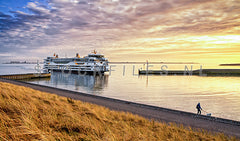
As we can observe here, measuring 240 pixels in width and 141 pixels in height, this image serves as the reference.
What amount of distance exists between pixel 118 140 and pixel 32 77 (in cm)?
5675

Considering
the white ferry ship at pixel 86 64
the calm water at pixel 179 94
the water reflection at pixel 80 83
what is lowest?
the water reflection at pixel 80 83

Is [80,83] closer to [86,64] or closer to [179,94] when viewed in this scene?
[179,94]

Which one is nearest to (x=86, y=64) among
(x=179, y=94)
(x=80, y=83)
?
(x=80, y=83)

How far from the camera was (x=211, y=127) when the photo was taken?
920 centimetres

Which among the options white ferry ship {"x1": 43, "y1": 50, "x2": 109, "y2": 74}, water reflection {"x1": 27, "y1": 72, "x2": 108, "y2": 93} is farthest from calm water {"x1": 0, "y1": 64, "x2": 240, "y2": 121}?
white ferry ship {"x1": 43, "y1": 50, "x2": 109, "y2": 74}

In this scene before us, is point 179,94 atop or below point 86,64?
below

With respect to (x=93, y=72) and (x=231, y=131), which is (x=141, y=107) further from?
(x=93, y=72)

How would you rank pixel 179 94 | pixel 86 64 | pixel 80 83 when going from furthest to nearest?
pixel 86 64, pixel 80 83, pixel 179 94

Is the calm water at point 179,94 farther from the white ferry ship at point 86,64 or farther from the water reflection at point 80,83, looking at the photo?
the white ferry ship at point 86,64

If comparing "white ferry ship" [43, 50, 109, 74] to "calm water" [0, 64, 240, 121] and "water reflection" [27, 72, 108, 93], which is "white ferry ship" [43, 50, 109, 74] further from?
"calm water" [0, 64, 240, 121]

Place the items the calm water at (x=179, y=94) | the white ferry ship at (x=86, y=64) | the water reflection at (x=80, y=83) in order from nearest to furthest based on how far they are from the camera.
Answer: the calm water at (x=179, y=94) → the water reflection at (x=80, y=83) → the white ferry ship at (x=86, y=64)

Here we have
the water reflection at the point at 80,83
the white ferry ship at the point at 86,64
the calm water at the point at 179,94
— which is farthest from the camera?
the white ferry ship at the point at 86,64

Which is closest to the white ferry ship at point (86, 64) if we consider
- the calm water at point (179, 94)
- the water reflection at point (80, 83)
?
the water reflection at point (80, 83)

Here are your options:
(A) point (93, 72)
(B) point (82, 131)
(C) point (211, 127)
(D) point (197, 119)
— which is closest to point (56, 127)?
(B) point (82, 131)
